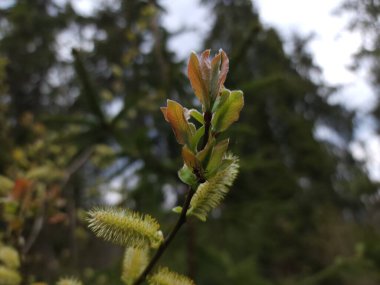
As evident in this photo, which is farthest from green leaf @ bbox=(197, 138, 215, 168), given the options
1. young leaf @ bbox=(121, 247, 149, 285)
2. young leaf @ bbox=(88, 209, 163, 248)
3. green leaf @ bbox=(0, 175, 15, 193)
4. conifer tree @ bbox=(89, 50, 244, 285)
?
green leaf @ bbox=(0, 175, 15, 193)

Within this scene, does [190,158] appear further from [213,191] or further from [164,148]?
[164,148]

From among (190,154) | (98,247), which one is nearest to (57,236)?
(98,247)

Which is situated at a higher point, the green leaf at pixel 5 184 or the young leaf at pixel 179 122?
the green leaf at pixel 5 184

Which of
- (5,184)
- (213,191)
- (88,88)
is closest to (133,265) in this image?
(213,191)

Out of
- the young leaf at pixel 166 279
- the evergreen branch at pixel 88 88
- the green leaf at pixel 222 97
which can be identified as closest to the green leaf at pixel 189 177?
the green leaf at pixel 222 97

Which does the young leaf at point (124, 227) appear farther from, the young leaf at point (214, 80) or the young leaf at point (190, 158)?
the young leaf at point (214, 80)

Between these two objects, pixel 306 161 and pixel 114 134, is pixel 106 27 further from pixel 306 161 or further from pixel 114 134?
pixel 306 161
